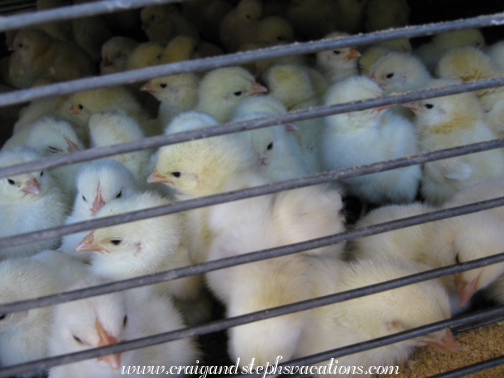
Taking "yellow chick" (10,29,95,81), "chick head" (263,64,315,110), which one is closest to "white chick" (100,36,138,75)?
"yellow chick" (10,29,95,81)

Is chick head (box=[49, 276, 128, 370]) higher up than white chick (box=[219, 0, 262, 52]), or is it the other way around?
white chick (box=[219, 0, 262, 52])

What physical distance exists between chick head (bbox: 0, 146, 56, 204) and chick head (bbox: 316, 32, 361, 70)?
188cm

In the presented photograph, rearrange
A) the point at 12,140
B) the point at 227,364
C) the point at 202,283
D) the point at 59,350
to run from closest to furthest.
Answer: the point at 59,350 < the point at 227,364 < the point at 202,283 < the point at 12,140

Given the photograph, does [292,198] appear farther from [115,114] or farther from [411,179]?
[115,114]

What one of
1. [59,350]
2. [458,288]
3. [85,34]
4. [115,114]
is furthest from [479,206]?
[85,34]

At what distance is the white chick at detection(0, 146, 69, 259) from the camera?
2020 mm

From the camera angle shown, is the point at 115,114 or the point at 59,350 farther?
the point at 115,114

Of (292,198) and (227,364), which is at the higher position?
(292,198)

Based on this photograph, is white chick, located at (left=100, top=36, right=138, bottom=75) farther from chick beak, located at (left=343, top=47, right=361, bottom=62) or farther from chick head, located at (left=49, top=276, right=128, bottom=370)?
chick head, located at (left=49, top=276, right=128, bottom=370)

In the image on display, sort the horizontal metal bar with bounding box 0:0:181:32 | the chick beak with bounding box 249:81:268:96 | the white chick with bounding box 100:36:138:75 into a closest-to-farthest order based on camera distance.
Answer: the horizontal metal bar with bounding box 0:0:181:32, the chick beak with bounding box 249:81:268:96, the white chick with bounding box 100:36:138:75

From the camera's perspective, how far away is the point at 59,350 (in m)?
1.48

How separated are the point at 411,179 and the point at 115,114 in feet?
5.14

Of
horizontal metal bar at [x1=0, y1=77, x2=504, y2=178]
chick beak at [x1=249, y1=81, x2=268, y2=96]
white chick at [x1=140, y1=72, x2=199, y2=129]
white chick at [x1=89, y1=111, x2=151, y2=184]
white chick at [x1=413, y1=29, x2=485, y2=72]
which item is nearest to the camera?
horizontal metal bar at [x1=0, y1=77, x2=504, y2=178]

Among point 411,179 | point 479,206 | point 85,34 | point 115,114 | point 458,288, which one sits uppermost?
point 85,34
